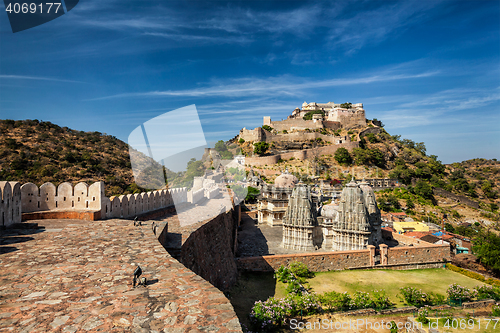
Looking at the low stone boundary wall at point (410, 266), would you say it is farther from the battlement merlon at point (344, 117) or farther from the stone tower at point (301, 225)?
the battlement merlon at point (344, 117)

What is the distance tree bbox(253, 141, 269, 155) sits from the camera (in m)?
57.3

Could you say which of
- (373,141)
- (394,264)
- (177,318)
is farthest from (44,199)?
(373,141)

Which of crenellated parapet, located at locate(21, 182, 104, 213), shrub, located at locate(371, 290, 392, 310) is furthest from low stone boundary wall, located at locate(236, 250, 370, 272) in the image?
crenellated parapet, located at locate(21, 182, 104, 213)

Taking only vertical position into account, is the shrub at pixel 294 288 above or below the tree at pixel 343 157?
below

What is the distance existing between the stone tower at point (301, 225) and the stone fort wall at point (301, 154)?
113ft

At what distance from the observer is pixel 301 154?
57.3m

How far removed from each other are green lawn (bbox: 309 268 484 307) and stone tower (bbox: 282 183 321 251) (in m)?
2.92

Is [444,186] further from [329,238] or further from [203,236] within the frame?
[203,236]

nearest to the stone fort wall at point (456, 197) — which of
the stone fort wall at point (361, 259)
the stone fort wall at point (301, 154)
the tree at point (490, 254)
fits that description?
the stone fort wall at point (301, 154)

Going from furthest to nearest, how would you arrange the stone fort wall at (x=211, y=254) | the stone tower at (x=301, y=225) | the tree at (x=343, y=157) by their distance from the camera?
the tree at (x=343, y=157)
the stone tower at (x=301, y=225)
the stone fort wall at (x=211, y=254)

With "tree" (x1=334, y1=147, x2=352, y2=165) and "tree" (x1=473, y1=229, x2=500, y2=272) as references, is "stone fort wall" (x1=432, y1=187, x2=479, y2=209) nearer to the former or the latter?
"tree" (x1=334, y1=147, x2=352, y2=165)

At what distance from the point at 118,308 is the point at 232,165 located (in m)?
51.7

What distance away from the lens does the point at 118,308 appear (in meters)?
2.97

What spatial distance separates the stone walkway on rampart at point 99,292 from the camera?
8.73 feet
